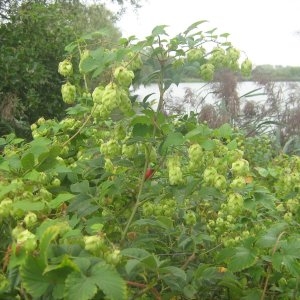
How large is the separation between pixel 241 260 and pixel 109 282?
0.61 meters

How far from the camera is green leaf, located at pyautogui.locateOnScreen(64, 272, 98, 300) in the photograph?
1.04 m

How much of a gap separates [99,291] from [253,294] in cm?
75

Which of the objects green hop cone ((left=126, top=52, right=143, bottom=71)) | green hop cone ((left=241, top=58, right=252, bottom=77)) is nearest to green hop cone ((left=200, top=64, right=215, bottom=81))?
green hop cone ((left=241, top=58, right=252, bottom=77))

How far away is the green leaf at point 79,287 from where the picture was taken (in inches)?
40.9

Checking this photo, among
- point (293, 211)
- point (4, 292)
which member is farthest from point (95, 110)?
point (293, 211)

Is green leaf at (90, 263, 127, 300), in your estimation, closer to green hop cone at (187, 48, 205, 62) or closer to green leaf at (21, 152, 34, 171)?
green leaf at (21, 152, 34, 171)

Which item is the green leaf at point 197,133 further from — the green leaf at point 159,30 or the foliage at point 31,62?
the foliage at point 31,62

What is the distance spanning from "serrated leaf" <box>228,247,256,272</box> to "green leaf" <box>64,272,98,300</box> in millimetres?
623

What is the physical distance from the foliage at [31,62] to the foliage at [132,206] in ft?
11.3

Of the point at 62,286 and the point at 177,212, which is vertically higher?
the point at 62,286

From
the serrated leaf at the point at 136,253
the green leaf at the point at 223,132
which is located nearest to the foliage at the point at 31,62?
the green leaf at the point at 223,132

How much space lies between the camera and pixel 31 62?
5.62 metres

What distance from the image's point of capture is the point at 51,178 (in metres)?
1.76

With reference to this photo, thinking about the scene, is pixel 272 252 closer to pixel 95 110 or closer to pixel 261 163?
pixel 95 110
